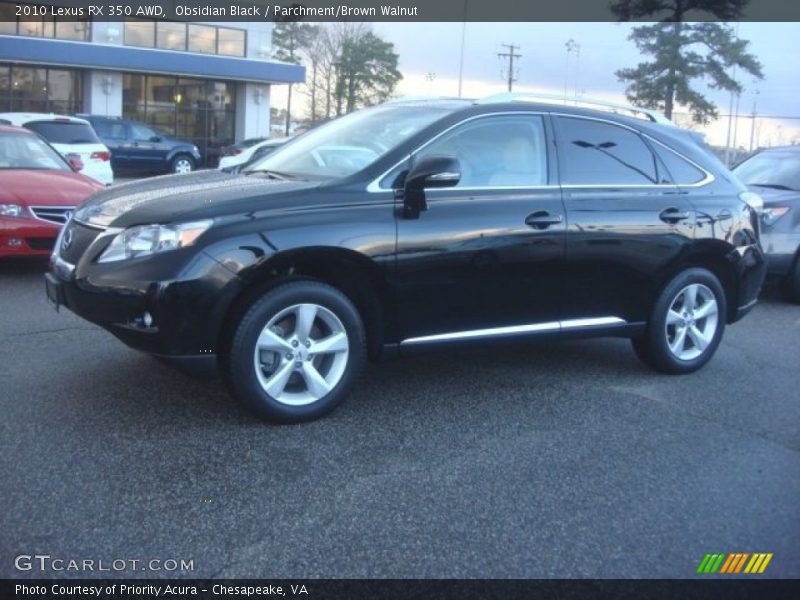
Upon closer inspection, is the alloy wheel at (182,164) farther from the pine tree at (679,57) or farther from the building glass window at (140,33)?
the pine tree at (679,57)

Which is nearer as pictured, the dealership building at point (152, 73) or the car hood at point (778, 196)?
the car hood at point (778, 196)


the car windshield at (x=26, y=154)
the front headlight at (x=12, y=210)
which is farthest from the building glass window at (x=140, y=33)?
the front headlight at (x=12, y=210)

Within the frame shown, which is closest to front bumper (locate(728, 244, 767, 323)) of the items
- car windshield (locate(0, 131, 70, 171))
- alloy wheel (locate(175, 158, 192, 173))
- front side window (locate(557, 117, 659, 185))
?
front side window (locate(557, 117, 659, 185))

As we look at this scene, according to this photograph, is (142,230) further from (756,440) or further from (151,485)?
(756,440)

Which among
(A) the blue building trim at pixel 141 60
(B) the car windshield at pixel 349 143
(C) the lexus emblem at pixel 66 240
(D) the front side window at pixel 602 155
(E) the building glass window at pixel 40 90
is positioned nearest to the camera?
(C) the lexus emblem at pixel 66 240

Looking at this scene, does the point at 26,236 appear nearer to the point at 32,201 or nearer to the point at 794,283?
the point at 32,201

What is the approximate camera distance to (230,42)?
33.8 meters

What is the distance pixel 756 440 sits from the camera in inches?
185

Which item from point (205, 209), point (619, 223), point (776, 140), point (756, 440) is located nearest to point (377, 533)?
point (205, 209)

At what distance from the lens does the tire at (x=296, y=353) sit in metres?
4.29

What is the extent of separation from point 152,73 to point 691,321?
97.9ft

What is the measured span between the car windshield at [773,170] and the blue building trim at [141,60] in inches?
998

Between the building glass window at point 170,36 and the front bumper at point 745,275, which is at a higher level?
the building glass window at point 170,36
